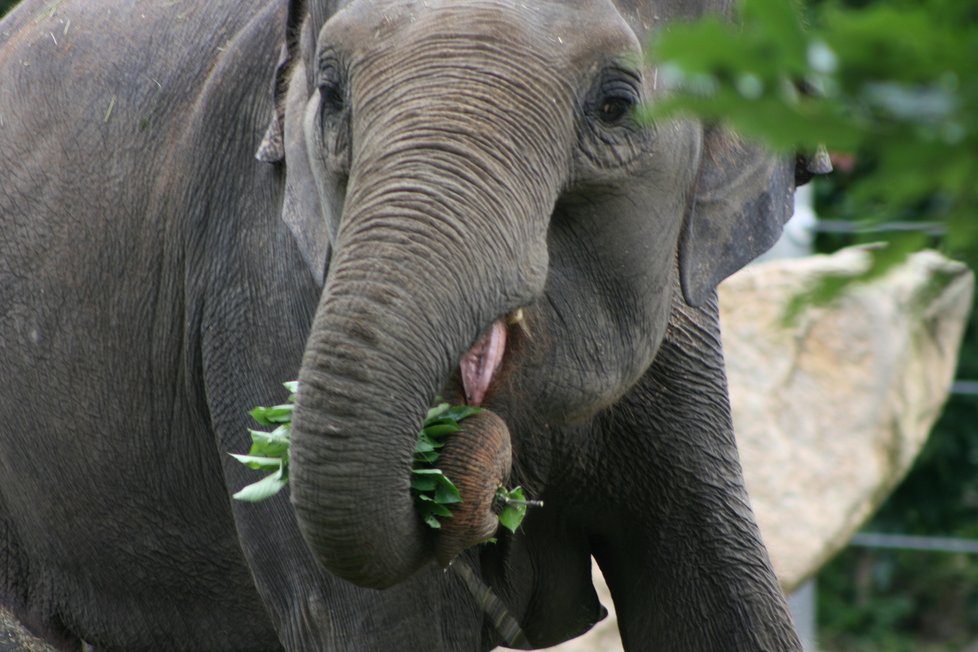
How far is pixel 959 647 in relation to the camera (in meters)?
7.33

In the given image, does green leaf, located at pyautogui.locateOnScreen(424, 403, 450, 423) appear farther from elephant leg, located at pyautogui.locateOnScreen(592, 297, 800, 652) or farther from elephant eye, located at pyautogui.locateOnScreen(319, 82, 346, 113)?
elephant leg, located at pyautogui.locateOnScreen(592, 297, 800, 652)

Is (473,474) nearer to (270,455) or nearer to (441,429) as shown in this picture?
(441,429)

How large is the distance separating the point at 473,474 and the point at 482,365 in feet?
0.66

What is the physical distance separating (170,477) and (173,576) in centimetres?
25

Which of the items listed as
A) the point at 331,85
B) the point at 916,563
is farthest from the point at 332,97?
the point at 916,563

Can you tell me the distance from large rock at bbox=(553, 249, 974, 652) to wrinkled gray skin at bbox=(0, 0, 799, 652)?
8.55ft

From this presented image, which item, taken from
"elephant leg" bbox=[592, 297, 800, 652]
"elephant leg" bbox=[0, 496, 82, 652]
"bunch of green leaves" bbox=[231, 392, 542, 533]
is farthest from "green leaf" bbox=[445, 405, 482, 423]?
"elephant leg" bbox=[0, 496, 82, 652]

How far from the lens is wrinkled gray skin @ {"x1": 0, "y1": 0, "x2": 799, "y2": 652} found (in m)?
1.94

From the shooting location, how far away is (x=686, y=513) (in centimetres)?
284

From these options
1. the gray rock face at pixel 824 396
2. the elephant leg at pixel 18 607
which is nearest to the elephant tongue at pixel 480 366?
the elephant leg at pixel 18 607

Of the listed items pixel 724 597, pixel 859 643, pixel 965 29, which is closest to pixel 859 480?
pixel 859 643

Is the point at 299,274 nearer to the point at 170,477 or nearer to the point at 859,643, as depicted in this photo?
the point at 170,477

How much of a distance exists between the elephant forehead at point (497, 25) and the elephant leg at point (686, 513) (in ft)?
2.54

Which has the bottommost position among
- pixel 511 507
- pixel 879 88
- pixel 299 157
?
pixel 511 507
